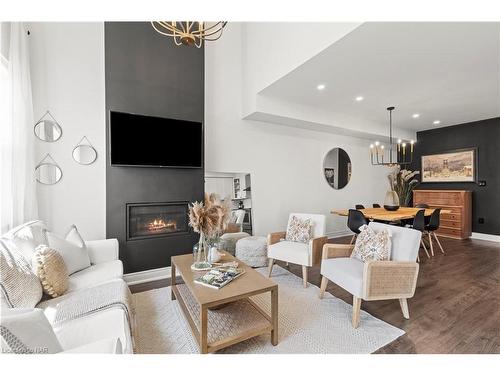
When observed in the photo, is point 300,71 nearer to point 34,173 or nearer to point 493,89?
point 493,89

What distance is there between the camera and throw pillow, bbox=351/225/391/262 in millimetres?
2174

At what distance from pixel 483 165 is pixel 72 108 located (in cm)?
780

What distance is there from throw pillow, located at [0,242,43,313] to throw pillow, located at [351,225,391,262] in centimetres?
254

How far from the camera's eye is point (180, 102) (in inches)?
130

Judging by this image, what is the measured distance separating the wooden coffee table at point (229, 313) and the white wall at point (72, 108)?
1789 mm

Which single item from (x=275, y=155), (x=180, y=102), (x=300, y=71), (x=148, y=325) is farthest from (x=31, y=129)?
(x=275, y=155)

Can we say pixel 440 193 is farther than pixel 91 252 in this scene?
Yes

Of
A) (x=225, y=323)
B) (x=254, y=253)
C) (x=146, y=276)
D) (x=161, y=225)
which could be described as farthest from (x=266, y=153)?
(x=225, y=323)

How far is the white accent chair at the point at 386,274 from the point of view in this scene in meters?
1.95

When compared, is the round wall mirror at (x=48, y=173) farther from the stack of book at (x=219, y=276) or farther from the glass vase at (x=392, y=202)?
the glass vase at (x=392, y=202)

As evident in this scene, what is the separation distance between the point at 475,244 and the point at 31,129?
7482 millimetres

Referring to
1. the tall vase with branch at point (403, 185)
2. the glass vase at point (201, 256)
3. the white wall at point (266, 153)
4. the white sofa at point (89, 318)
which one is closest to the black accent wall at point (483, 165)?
the tall vase with branch at point (403, 185)

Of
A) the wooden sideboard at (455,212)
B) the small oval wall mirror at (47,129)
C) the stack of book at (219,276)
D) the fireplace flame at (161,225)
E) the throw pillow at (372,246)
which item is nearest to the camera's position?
the stack of book at (219,276)
